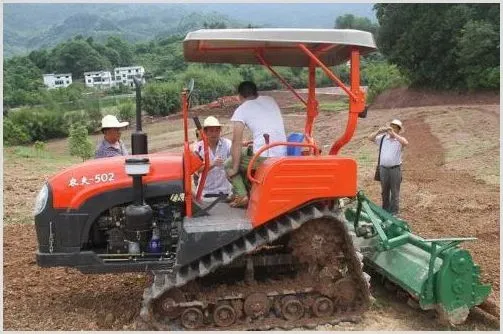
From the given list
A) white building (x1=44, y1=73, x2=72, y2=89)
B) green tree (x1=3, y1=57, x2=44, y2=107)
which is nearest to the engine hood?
green tree (x1=3, y1=57, x2=44, y2=107)

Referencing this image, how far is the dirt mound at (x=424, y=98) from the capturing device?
31931 millimetres

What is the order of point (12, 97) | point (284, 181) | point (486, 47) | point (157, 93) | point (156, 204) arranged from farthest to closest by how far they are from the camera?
point (12, 97), point (486, 47), point (157, 93), point (156, 204), point (284, 181)

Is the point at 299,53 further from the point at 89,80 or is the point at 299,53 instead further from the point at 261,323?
the point at 89,80

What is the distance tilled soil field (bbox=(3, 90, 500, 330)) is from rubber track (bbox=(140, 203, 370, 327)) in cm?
47

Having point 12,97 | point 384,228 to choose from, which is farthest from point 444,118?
point 12,97

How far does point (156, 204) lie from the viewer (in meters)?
5.11

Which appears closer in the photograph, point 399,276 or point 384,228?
point 399,276

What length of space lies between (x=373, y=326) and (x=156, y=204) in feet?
7.00

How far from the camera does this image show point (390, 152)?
25.5ft

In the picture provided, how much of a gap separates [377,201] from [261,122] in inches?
225

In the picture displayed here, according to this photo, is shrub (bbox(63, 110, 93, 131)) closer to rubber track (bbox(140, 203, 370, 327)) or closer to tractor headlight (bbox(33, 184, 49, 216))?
tractor headlight (bbox(33, 184, 49, 216))

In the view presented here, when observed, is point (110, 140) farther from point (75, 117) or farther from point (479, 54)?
point (479, 54)

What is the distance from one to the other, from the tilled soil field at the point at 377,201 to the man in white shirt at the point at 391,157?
2.45 ft

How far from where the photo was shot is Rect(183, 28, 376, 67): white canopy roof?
15.0ft
